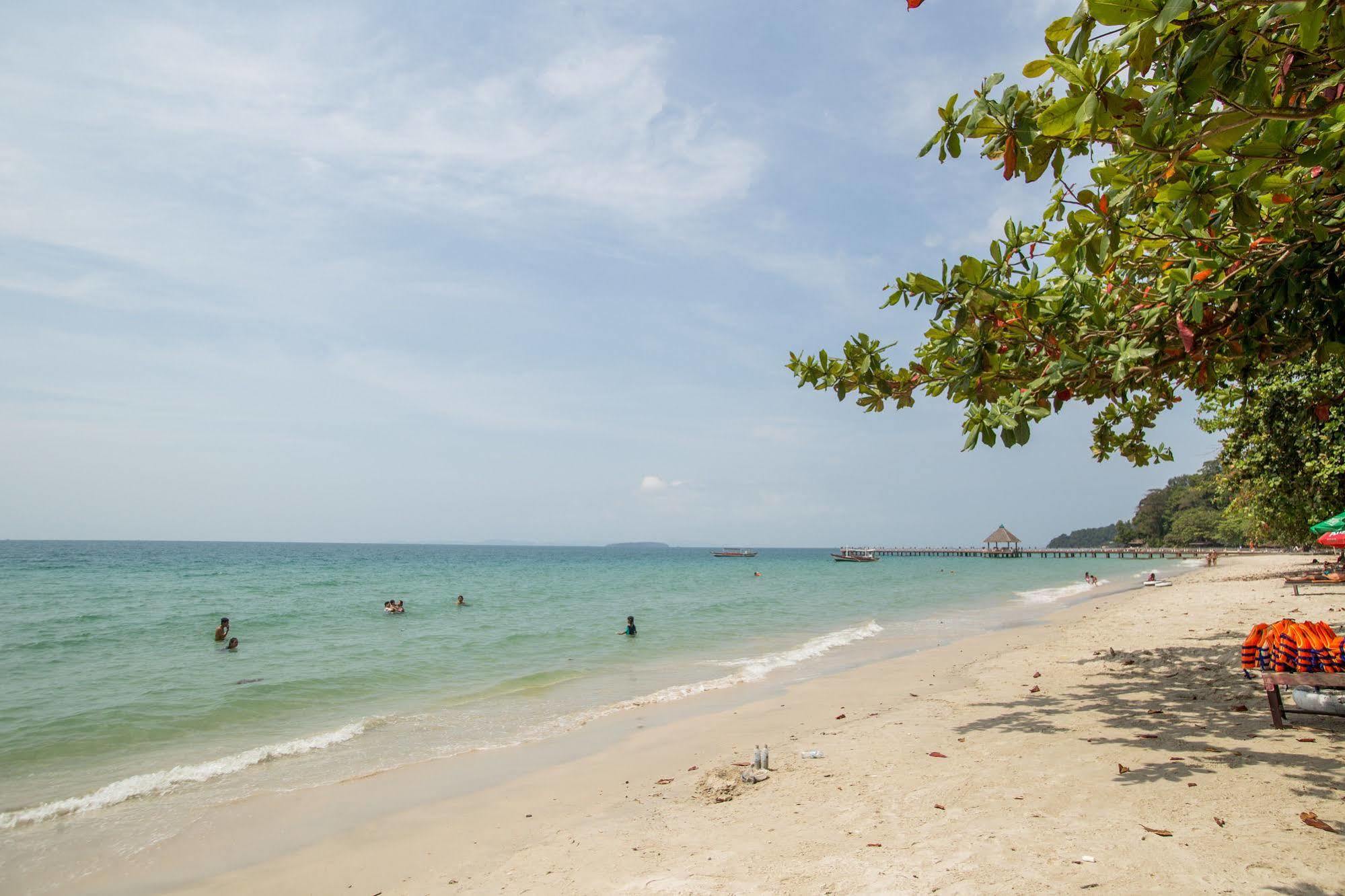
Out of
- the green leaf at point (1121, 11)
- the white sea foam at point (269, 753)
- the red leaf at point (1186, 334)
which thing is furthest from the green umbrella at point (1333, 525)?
the green leaf at point (1121, 11)

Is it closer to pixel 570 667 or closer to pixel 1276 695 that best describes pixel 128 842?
pixel 570 667

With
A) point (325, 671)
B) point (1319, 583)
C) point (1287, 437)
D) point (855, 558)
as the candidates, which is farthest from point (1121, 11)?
point (855, 558)

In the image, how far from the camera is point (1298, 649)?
5707 millimetres

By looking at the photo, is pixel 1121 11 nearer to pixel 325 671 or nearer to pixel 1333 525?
pixel 325 671

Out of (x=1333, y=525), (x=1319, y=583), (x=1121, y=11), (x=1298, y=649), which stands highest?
(x=1121, y=11)

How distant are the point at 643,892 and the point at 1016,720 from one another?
4.92m

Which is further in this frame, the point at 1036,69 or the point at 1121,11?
the point at 1036,69

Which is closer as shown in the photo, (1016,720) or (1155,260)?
(1155,260)

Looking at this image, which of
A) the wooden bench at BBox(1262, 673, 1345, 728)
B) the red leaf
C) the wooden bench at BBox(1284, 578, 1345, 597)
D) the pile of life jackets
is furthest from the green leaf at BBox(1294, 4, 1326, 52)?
the wooden bench at BBox(1284, 578, 1345, 597)

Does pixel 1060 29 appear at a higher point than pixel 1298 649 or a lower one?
higher

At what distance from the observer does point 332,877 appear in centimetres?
535

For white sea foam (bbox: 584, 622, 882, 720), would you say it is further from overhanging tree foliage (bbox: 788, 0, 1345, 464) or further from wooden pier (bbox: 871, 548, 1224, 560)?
wooden pier (bbox: 871, 548, 1224, 560)

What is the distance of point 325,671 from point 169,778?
6.52 meters

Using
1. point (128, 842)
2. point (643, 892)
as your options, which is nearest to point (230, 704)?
point (128, 842)
